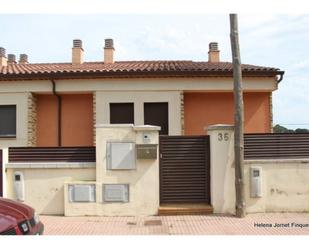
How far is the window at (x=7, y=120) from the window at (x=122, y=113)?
3.46 meters

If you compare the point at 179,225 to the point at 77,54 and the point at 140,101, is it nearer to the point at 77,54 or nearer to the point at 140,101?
the point at 140,101

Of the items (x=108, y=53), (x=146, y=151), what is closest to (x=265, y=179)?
(x=146, y=151)

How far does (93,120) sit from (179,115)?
9.86 feet

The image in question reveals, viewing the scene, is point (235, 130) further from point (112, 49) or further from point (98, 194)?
point (112, 49)

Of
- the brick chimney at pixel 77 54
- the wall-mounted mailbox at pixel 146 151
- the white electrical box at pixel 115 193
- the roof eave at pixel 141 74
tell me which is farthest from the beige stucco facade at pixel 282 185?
the brick chimney at pixel 77 54

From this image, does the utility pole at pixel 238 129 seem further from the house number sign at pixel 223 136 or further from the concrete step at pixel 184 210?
the concrete step at pixel 184 210

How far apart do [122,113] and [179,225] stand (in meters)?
5.91

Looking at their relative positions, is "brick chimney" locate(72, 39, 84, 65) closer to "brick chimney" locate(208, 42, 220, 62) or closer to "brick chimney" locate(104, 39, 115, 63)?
"brick chimney" locate(104, 39, 115, 63)

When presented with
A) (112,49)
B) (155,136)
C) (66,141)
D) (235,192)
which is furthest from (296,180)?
(112,49)

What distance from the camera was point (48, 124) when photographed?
13453 mm

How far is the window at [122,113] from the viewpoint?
42.5 feet

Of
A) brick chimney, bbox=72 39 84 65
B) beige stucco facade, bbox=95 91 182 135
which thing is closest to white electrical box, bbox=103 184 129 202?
beige stucco facade, bbox=95 91 182 135

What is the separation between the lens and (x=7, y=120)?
13.1m

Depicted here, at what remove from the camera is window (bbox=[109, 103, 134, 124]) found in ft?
42.5
